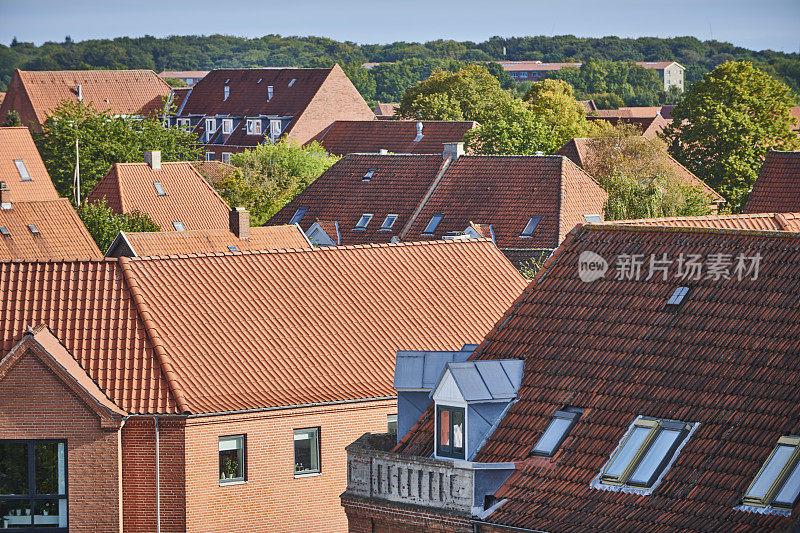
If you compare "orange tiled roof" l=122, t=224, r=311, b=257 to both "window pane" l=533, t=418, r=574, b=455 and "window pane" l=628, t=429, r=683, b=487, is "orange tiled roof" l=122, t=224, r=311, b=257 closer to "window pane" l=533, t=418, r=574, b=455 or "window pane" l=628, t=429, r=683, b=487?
"window pane" l=533, t=418, r=574, b=455

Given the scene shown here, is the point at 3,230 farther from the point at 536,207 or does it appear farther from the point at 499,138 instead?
the point at 499,138

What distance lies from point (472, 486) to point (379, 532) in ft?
8.67

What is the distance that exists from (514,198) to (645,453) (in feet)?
130

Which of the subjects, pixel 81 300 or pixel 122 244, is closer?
pixel 81 300

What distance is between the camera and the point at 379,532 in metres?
22.7

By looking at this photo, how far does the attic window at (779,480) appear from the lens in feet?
57.0

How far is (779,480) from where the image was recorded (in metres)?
17.6

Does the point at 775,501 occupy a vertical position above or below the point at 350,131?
below

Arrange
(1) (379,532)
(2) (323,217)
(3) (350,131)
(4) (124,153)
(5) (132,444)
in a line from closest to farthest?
(1) (379,532), (5) (132,444), (2) (323,217), (4) (124,153), (3) (350,131)

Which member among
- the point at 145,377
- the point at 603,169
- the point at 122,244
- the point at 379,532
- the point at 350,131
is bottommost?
the point at 379,532

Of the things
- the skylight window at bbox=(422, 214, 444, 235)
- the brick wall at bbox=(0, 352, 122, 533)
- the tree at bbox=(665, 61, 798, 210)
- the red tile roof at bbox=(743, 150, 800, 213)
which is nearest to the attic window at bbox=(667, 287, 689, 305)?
the brick wall at bbox=(0, 352, 122, 533)

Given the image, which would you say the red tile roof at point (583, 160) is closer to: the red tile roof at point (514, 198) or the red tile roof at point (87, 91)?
the red tile roof at point (514, 198)

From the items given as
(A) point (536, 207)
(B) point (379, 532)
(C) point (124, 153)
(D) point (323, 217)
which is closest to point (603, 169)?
(A) point (536, 207)

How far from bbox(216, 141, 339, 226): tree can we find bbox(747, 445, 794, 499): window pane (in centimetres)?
5397
